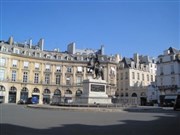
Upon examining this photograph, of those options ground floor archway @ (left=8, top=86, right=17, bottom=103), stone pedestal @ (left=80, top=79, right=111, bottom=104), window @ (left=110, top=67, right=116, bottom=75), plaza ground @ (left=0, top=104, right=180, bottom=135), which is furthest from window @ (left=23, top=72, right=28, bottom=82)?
plaza ground @ (left=0, top=104, right=180, bottom=135)

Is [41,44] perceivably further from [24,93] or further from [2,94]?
[2,94]

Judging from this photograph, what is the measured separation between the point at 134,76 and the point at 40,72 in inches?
1104

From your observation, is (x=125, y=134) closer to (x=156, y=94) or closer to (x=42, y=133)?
(x=42, y=133)

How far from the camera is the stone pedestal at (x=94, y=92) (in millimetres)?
26737

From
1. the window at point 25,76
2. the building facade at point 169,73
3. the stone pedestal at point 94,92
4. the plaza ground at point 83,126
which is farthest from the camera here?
the window at point 25,76

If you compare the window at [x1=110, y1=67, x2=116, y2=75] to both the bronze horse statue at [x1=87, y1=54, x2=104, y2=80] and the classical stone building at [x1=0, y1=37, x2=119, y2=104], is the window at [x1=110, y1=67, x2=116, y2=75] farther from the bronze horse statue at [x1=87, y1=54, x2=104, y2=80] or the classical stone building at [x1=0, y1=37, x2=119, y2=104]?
the bronze horse statue at [x1=87, y1=54, x2=104, y2=80]

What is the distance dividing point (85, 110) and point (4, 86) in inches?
1793

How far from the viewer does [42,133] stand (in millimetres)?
8867

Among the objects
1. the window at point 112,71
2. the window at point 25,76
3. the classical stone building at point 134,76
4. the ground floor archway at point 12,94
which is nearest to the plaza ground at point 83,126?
the ground floor archway at point 12,94

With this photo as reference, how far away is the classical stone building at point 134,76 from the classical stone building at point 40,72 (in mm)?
2786

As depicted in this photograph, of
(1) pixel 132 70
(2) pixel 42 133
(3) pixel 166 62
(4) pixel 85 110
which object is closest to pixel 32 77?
(1) pixel 132 70

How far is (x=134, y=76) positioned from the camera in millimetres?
74750

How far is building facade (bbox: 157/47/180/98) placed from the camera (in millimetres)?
56906

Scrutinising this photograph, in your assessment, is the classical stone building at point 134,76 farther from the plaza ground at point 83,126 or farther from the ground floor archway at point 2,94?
the plaza ground at point 83,126
